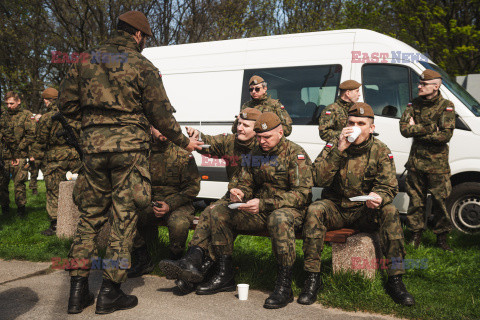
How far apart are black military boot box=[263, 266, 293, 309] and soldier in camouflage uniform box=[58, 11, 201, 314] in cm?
111

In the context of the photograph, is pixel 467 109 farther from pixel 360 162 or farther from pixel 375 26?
pixel 375 26

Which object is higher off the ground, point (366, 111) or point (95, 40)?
point (95, 40)

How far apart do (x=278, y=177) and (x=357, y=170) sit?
2.32 feet

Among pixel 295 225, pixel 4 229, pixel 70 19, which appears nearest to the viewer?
pixel 295 225

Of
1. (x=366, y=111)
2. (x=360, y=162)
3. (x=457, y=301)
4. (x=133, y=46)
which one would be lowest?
(x=457, y=301)

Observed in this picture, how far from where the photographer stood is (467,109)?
6.36 meters

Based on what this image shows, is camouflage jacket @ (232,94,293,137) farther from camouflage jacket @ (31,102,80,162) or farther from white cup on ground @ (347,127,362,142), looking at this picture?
camouflage jacket @ (31,102,80,162)

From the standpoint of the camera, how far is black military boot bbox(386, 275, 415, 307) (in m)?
3.82

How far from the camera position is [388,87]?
22.3ft

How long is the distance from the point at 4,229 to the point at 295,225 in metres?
4.96

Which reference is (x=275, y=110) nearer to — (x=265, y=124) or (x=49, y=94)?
(x=265, y=124)

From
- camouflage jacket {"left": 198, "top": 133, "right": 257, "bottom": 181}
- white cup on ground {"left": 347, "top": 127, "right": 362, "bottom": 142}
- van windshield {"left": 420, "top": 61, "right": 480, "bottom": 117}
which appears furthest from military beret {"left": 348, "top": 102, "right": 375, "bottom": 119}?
van windshield {"left": 420, "top": 61, "right": 480, "bottom": 117}

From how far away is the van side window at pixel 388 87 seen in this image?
6.67m

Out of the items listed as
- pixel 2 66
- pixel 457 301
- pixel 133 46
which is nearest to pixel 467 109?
pixel 457 301
